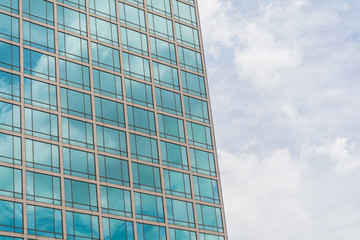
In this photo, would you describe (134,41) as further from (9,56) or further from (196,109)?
(9,56)

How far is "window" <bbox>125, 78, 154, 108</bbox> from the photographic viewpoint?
73.6 m

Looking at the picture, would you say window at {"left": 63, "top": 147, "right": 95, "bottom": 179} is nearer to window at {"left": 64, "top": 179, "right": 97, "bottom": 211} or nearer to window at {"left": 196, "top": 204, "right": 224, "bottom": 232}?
window at {"left": 64, "top": 179, "right": 97, "bottom": 211}

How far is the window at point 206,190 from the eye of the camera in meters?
74.0

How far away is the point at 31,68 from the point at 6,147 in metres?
9.39

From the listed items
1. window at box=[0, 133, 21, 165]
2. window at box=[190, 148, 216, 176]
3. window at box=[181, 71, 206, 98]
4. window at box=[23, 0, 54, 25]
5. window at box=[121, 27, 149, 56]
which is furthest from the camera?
window at box=[181, 71, 206, 98]

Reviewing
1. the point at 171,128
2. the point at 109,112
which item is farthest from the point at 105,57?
the point at 171,128

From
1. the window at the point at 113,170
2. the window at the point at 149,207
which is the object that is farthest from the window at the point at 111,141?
the window at the point at 149,207

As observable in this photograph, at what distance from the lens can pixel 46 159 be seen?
63.6m

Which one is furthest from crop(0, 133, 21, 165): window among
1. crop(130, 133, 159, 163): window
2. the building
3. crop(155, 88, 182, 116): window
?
crop(155, 88, 182, 116): window

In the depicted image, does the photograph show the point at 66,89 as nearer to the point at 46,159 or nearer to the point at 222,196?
the point at 46,159

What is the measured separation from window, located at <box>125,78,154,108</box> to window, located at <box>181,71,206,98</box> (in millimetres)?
5595

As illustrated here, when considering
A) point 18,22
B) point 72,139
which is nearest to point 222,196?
point 72,139

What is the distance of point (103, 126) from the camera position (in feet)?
228

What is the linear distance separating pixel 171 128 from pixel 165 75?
22.1 feet
